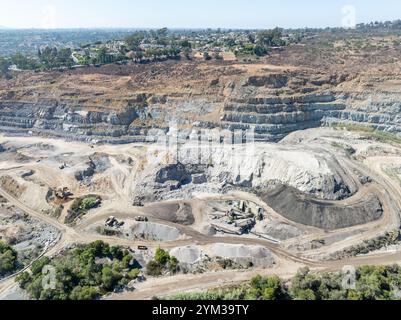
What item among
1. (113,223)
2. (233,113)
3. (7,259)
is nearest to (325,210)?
(113,223)

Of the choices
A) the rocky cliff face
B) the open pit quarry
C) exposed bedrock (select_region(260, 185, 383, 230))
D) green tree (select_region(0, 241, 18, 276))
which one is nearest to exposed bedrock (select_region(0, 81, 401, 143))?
the rocky cliff face

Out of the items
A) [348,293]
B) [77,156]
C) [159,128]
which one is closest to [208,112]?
[159,128]

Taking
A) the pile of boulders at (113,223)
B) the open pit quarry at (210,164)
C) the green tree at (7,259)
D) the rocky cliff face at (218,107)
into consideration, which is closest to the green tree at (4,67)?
the open pit quarry at (210,164)

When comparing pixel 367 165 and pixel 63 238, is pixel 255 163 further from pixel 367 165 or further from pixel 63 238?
pixel 63 238

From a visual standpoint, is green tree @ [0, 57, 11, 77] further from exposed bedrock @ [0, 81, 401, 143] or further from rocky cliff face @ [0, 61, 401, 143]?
exposed bedrock @ [0, 81, 401, 143]

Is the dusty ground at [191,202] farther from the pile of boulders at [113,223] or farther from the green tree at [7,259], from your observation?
the green tree at [7,259]
